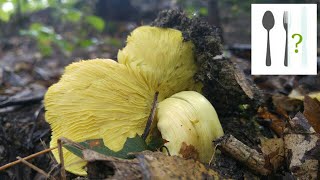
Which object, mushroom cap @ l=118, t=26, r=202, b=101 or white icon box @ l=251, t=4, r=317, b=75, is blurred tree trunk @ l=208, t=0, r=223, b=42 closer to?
white icon box @ l=251, t=4, r=317, b=75

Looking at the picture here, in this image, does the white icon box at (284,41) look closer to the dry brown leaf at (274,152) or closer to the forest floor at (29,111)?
the forest floor at (29,111)

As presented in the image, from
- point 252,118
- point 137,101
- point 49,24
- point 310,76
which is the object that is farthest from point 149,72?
point 49,24

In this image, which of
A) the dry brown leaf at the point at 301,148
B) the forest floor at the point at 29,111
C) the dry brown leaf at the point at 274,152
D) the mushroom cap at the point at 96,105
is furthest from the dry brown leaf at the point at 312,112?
the mushroom cap at the point at 96,105

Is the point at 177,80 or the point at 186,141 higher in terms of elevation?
the point at 177,80

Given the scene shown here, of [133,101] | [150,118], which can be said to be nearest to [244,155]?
[150,118]

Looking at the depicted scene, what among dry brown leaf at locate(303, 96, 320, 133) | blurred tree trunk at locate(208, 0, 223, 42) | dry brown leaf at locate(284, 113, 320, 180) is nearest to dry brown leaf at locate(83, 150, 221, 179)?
dry brown leaf at locate(284, 113, 320, 180)

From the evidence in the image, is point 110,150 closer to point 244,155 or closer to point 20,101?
point 244,155

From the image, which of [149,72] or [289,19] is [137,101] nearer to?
[149,72]
